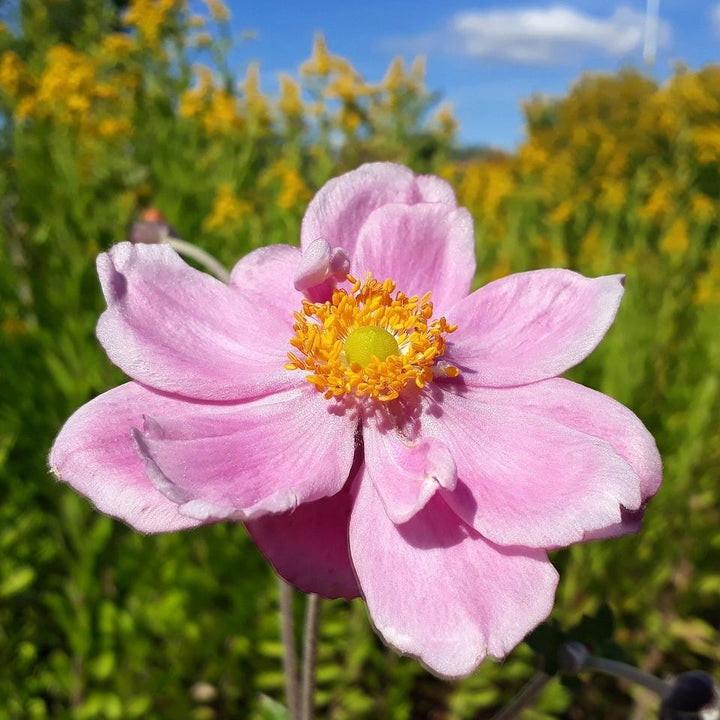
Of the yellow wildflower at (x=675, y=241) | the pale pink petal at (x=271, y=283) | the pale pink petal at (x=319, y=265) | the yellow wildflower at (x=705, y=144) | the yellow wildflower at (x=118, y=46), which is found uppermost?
the yellow wildflower at (x=118, y=46)

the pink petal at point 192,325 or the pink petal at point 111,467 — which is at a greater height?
the pink petal at point 192,325

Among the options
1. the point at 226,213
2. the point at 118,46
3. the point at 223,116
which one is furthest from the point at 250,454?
the point at 118,46

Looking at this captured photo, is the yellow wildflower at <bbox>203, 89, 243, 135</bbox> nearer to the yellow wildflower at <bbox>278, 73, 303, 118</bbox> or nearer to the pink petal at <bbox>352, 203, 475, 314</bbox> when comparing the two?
the yellow wildflower at <bbox>278, 73, 303, 118</bbox>

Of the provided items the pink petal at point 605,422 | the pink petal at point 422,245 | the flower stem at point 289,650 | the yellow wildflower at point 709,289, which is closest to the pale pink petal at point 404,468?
the pink petal at point 605,422

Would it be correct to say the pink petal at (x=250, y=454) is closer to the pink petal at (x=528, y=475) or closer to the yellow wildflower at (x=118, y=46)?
the pink petal at (x=528, y=475)

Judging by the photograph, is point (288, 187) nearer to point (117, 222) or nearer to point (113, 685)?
point (117, 222)

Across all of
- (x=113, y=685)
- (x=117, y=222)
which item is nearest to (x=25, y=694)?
(x=113, y=685)

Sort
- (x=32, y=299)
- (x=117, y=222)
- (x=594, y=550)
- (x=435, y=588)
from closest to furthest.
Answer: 1. (x=435, y=588)
2. (x=594, y=550)
3. (x=32, y=299)
4. (x=117, y=222)
